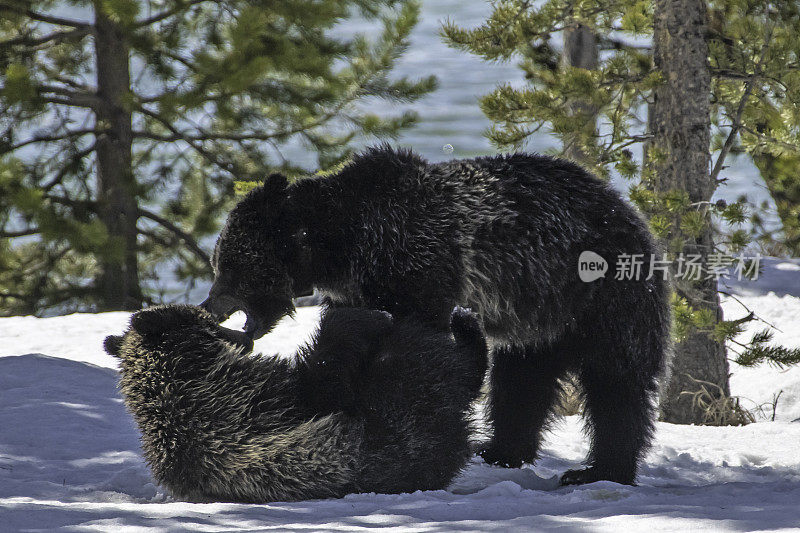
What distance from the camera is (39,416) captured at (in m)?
5.43

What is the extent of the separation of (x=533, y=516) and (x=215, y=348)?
1.79 m

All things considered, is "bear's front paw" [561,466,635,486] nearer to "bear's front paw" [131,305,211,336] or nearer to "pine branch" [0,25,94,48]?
"bear's front paw" [131,305,211,336]

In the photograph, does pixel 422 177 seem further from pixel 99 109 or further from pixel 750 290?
pixel 99 109

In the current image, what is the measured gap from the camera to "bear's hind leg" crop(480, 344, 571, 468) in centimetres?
512

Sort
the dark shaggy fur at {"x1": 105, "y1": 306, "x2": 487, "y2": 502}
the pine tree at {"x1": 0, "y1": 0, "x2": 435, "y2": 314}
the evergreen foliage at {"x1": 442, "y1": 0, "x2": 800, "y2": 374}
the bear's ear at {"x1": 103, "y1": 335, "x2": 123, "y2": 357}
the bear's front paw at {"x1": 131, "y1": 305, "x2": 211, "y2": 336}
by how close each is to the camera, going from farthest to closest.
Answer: the pine tree at {"x1": 0, "y1": 0, "x2": 435, "y2": 314}, the evergreen foliage at {"x1": 442, "y1": 0, "x2": 800, "y2": 374}, the bear's ear at {"x1": 103, "y1": 335, "x2": 123, "y2": 357}, the bear's front paw at {"x1": 131, "y1": 305, "x2": 211, "y2": 336}, the dark shaggy fur at {"x1": 105, "y1": 306, "x2": 487, "y2": 502}

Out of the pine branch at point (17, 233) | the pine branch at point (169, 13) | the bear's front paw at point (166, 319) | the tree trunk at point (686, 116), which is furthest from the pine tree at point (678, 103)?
the pine branch at point (17, 233)

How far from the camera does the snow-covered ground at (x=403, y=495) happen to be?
339cm

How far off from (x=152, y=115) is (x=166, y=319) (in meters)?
8.67

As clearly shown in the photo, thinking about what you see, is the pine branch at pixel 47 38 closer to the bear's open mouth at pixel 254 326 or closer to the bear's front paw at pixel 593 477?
the bear's open mouth at pixel 254 326

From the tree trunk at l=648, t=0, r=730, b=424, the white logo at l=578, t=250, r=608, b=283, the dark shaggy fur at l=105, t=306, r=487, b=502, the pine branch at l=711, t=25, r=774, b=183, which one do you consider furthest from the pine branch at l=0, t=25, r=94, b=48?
the white logo at l=578, t=250, r=608, b=283

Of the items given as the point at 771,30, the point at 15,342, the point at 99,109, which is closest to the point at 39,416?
the point at 15,342

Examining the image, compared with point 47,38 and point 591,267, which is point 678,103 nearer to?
point 591,267

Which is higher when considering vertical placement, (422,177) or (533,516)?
(422,177)

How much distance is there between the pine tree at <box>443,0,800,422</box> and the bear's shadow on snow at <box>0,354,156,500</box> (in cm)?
402
